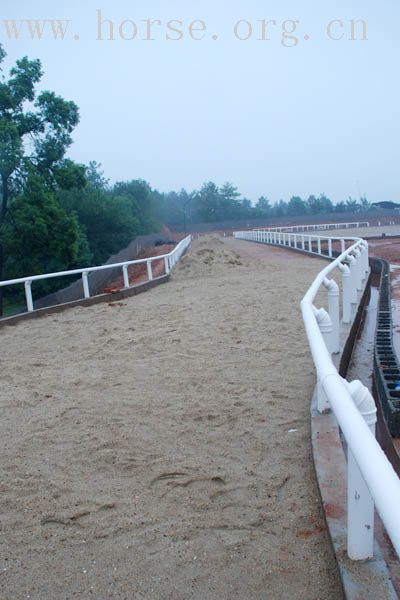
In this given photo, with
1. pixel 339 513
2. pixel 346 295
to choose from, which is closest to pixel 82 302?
pixel 346 295

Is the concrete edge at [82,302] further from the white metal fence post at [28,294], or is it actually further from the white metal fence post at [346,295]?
the white metal fence post at [346,295]

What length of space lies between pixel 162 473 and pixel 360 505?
1.54m

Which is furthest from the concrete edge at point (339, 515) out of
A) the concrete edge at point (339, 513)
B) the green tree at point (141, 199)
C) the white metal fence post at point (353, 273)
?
the green tree at point (141, 199)

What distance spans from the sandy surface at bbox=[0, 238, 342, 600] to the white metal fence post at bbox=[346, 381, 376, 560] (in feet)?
0.68

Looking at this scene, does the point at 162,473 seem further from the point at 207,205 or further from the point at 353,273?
the point at 207,205

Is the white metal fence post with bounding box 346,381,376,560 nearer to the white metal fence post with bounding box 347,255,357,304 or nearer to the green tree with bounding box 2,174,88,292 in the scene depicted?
the white metal fence post with bounding box 347,255,357,304

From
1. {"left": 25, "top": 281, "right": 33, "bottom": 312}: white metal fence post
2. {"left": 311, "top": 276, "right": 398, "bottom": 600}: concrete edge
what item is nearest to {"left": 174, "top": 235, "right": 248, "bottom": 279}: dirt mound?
{"left": 25, "top": 281, "right": 33, "bottom": 312}: white metal fence post

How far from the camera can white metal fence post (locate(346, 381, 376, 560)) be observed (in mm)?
2285

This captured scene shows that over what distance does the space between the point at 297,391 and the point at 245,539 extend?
7.65 feet

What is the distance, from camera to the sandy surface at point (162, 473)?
254 centimetres

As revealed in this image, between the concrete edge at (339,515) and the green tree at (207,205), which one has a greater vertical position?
the green tree at (207,205)

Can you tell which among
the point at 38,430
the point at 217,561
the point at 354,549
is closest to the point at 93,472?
the point at 38,430

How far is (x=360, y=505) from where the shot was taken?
90.1 inches

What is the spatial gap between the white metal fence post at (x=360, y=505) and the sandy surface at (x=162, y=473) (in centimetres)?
21
